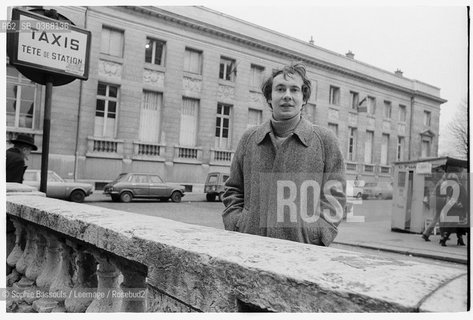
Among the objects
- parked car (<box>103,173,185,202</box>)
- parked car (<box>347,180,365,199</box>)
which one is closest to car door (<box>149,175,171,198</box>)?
parked car (<box>103,173,185,202</box>)

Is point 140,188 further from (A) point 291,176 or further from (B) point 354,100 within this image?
(A) point 291,176

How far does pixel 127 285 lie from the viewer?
126cm

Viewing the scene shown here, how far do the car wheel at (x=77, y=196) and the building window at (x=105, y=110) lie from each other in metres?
2.83

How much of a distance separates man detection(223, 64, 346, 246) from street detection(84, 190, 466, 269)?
4915mm

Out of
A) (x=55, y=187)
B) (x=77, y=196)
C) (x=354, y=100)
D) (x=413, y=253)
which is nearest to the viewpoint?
(x=413, y=253)

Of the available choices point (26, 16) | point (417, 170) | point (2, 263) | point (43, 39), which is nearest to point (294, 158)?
point (2, 263)

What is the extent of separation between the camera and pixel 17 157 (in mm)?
2922

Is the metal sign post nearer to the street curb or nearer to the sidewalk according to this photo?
the sidewalk

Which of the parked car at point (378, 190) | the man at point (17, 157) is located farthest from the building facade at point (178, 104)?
the man at point (17, 157)

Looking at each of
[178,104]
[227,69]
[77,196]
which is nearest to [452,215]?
[77,196]

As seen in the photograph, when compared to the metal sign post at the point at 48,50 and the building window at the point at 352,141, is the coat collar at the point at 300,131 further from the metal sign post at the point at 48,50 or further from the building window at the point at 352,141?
the building window at the point at 352,141

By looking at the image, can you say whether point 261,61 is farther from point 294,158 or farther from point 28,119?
→ point 294,158

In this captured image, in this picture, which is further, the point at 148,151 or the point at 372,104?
the point at 148,151

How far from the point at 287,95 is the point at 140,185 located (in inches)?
484
